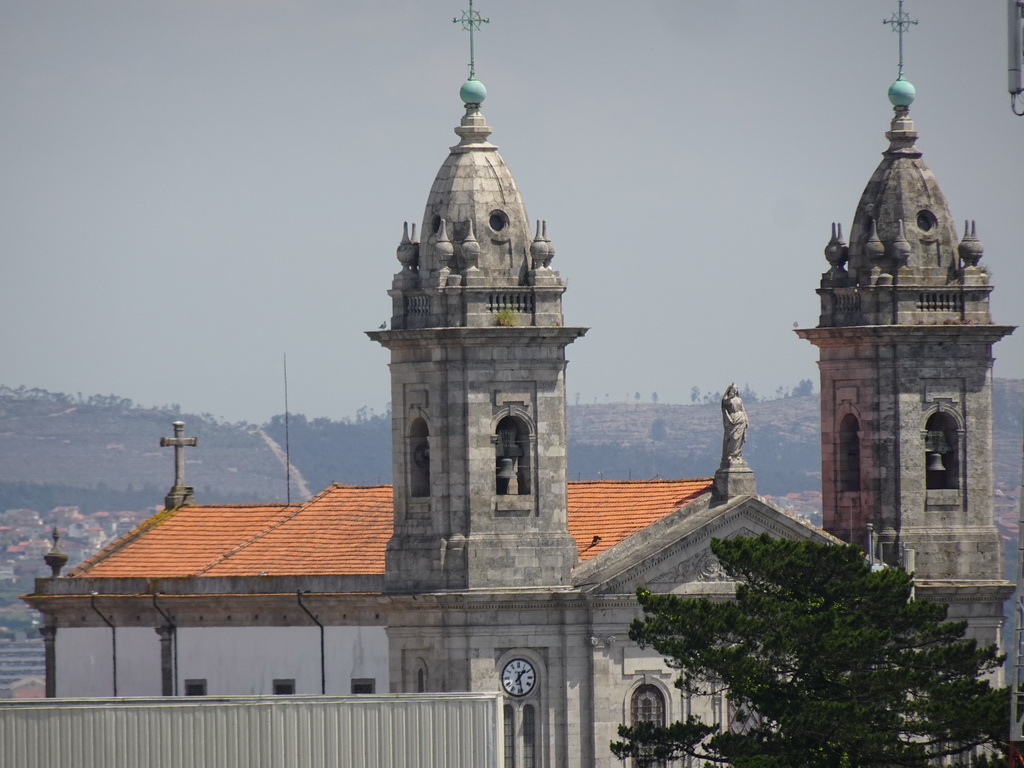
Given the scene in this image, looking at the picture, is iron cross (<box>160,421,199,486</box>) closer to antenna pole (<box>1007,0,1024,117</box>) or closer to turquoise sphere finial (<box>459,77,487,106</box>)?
turquoise sphere finial (<box>459,77,487,106</box>)

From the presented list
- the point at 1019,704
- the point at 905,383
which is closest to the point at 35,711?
the point at 1019,704

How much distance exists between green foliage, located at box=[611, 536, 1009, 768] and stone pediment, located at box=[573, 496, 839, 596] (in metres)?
5.88

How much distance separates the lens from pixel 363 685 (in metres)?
79.8

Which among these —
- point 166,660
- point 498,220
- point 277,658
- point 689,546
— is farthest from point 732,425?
point 166,660

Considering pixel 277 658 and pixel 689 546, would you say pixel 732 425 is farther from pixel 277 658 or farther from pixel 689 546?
pixel 277 658

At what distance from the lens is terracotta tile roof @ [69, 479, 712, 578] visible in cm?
8081

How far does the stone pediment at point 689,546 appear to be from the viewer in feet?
256

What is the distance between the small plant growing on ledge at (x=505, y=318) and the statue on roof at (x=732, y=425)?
5.08 m

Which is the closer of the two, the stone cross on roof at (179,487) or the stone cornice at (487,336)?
the stone cornice at (487,336)

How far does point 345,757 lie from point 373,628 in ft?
43.8

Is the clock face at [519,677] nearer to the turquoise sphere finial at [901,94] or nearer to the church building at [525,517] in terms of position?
the church building at [525,517]

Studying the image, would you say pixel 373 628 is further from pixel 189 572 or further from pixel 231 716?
pixel 231 716

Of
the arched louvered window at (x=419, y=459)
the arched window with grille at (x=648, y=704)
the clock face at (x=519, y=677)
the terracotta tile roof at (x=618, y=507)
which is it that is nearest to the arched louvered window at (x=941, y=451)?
the terracotta tile roof at (x=618, y=507)

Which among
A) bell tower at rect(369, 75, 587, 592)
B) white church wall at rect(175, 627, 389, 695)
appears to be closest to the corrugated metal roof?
bell tower at rect(369, 75, 587, 592)
